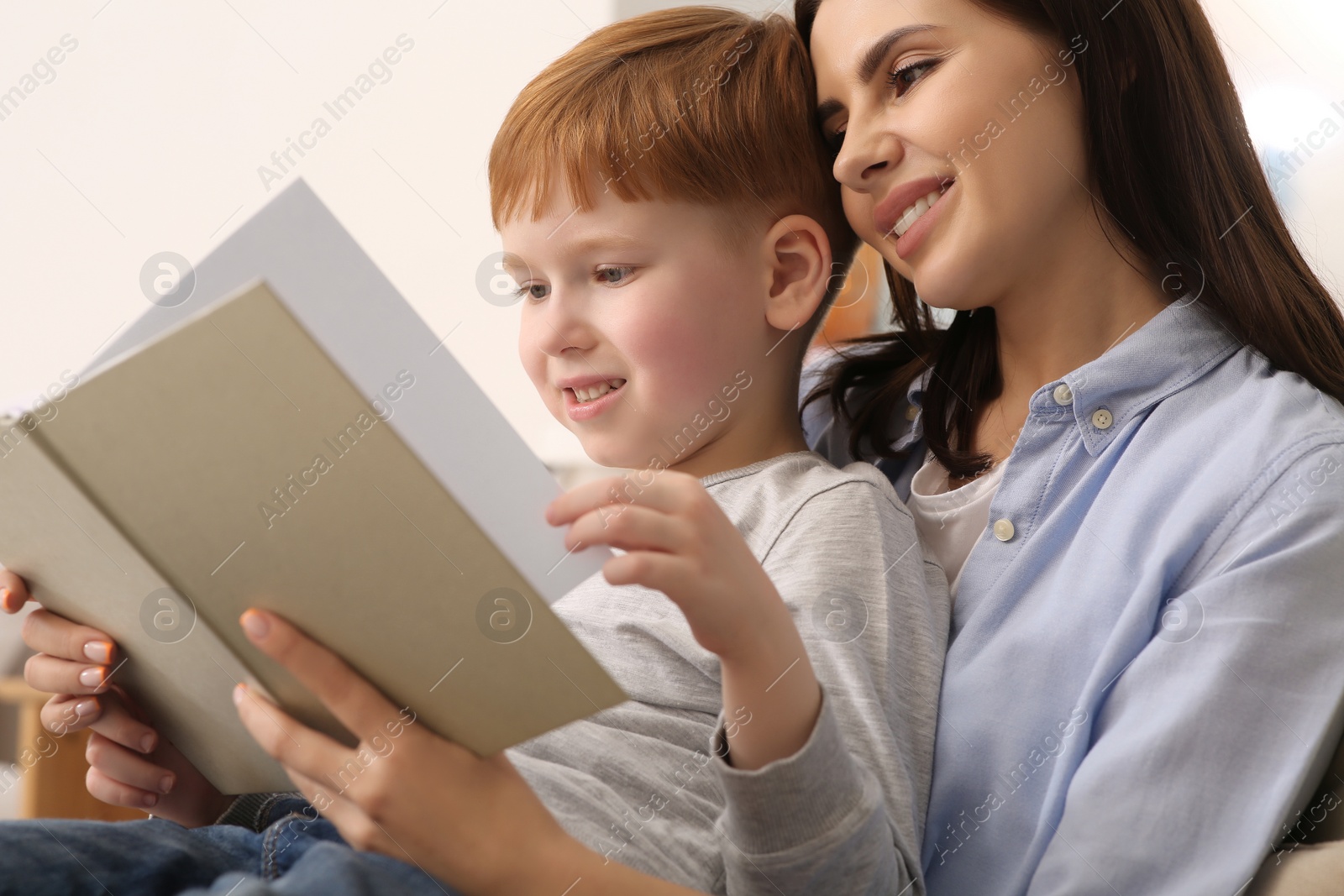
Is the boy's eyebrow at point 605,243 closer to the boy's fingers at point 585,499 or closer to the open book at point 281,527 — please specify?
the open book at point 281,527

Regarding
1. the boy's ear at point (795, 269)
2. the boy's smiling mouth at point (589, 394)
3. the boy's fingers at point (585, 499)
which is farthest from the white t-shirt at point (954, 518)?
the boy's fingers at point (585, 499)

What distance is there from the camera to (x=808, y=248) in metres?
1.12

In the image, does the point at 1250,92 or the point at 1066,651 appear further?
the point at 1250,92

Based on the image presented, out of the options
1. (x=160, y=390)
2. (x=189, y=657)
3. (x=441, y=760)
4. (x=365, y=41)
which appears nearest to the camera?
(x=160, y=390)

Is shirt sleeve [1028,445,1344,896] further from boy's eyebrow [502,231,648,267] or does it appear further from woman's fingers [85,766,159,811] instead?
woman's fingers [85,766,159,811]

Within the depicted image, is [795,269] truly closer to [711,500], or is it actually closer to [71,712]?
[711,500]

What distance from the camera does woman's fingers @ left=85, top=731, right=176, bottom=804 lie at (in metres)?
0.87

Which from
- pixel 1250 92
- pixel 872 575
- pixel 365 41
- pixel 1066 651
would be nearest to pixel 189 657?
pixel 872 575

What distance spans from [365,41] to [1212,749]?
101 inches

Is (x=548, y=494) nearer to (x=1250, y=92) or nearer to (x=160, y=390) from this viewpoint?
(x=160, y=390)

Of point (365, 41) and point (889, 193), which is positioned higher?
point (365, 41)

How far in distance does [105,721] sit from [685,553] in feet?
1.90

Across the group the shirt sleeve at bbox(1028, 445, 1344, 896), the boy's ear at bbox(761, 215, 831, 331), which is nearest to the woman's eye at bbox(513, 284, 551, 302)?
the boy's ear at bbox(761, 215, 831, 331)

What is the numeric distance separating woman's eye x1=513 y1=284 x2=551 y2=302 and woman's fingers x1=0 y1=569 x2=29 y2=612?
539 millimetres
